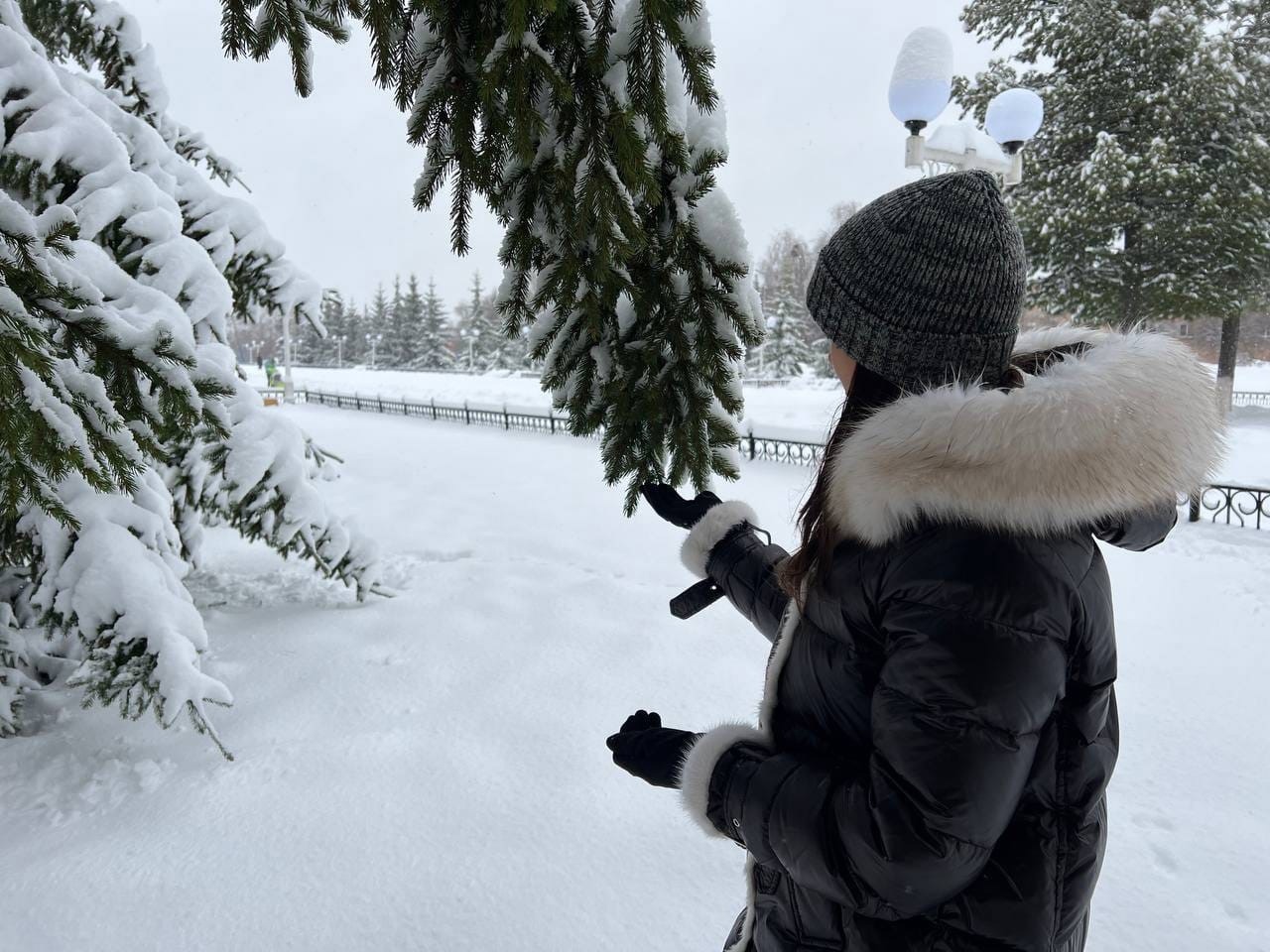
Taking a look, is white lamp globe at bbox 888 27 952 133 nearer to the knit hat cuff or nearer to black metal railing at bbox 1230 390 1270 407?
the knit hat cuff

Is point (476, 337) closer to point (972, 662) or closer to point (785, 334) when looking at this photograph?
point (785, 334)

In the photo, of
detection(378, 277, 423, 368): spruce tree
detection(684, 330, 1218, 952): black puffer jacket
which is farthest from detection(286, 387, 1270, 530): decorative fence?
detection(378, 277, 423, 368): spruce tree

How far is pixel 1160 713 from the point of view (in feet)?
16.0

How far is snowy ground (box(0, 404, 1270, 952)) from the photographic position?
3152 mm

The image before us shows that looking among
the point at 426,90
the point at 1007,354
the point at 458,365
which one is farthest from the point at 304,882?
the point at 458,365

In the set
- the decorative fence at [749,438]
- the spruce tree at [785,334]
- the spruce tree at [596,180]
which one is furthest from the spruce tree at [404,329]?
the spruce tree at [596,180]

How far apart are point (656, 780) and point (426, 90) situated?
5.43ft

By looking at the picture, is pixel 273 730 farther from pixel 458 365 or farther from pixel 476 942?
pixel 458 365

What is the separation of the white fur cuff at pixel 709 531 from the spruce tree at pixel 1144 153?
15.4 metres

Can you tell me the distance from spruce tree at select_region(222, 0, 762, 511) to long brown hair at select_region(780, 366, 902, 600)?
2.19 ft

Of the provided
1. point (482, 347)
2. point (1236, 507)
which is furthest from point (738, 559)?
point (482, 347)

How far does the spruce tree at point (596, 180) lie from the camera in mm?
1732

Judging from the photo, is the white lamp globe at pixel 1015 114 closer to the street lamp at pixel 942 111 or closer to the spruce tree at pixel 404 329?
the street lamp at pixel 942 111

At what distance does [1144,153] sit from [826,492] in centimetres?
1730
